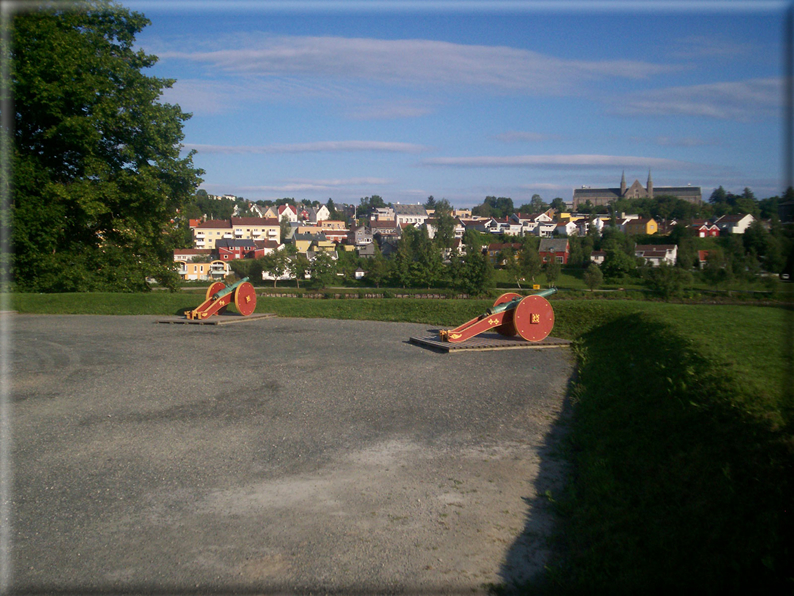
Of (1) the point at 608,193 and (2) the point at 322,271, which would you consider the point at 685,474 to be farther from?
(1) the point at 608,193

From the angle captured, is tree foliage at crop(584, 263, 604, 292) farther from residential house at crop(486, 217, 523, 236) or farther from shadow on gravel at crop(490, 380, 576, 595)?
residential house at crop(486, 217, 523, 236)

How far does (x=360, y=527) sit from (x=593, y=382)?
6.42 metres

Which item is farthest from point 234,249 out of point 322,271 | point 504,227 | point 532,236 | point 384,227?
point 504,227

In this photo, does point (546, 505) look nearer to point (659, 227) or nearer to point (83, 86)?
point (83, 86)

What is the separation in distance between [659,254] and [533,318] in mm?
15554

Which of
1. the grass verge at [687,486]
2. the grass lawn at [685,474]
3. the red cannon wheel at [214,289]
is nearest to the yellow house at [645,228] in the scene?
the red cannon wheel at [214,289]

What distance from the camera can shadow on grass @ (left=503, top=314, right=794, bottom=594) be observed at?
364 cm

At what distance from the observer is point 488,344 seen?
1438cm

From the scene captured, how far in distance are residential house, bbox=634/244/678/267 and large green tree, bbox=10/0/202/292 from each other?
2280cm

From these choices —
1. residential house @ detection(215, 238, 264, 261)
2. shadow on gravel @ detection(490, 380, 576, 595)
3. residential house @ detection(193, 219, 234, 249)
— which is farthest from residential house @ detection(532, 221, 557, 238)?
shadow on gravel @ detection(490, 380, 576, 595)

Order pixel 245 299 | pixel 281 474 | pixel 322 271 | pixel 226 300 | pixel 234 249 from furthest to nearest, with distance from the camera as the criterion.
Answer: pixel 234 249 < pixel 322 271 < pixel 245 299 < pixel 226 300 < pixel 281 474

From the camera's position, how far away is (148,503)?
541 cm

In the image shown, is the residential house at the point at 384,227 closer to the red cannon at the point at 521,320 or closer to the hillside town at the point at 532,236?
the hillside town at the point at 532,236

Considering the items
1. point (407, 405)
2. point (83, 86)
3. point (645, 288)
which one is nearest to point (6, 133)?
point (83, 86)
